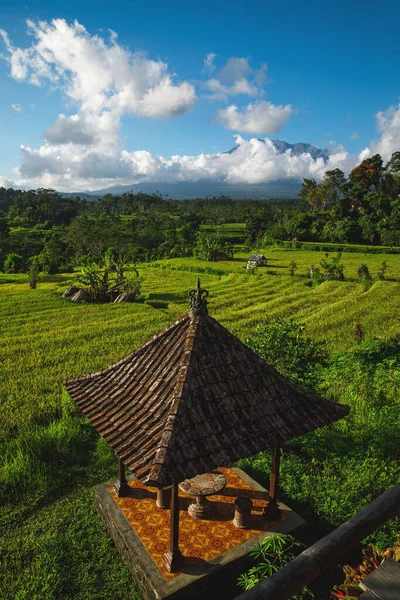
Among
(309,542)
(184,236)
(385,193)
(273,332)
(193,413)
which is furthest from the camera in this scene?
(385,193)

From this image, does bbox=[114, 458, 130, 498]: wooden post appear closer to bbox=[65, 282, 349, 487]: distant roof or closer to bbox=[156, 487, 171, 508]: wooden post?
bbox=[156, 487, 171, 508]: wooden post

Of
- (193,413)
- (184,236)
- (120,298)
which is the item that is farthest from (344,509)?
(184,236)

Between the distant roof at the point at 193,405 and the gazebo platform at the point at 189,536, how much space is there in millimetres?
2166

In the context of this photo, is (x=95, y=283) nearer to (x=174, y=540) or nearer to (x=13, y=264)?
(x=13, y=264)

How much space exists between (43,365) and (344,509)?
1380cm

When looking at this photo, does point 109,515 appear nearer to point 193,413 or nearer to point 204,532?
point 204,532

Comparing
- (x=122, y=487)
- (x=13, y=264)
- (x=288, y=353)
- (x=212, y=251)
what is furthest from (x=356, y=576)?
(x=13, y=264)

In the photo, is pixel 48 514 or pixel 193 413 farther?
pixel 48 514

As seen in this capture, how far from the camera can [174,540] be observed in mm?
6160

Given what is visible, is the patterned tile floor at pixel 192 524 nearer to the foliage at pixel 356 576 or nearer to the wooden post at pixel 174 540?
the wooden post at pixel 174 540

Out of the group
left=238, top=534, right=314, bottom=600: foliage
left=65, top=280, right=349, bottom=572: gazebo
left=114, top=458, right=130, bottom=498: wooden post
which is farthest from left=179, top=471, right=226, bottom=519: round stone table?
left=114, top=458, right=130, bottom=498: wooden post

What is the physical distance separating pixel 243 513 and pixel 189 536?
1022 millimetres

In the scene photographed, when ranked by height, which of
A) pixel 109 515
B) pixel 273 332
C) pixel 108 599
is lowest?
pixel 108 599

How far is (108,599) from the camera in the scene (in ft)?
20.6
